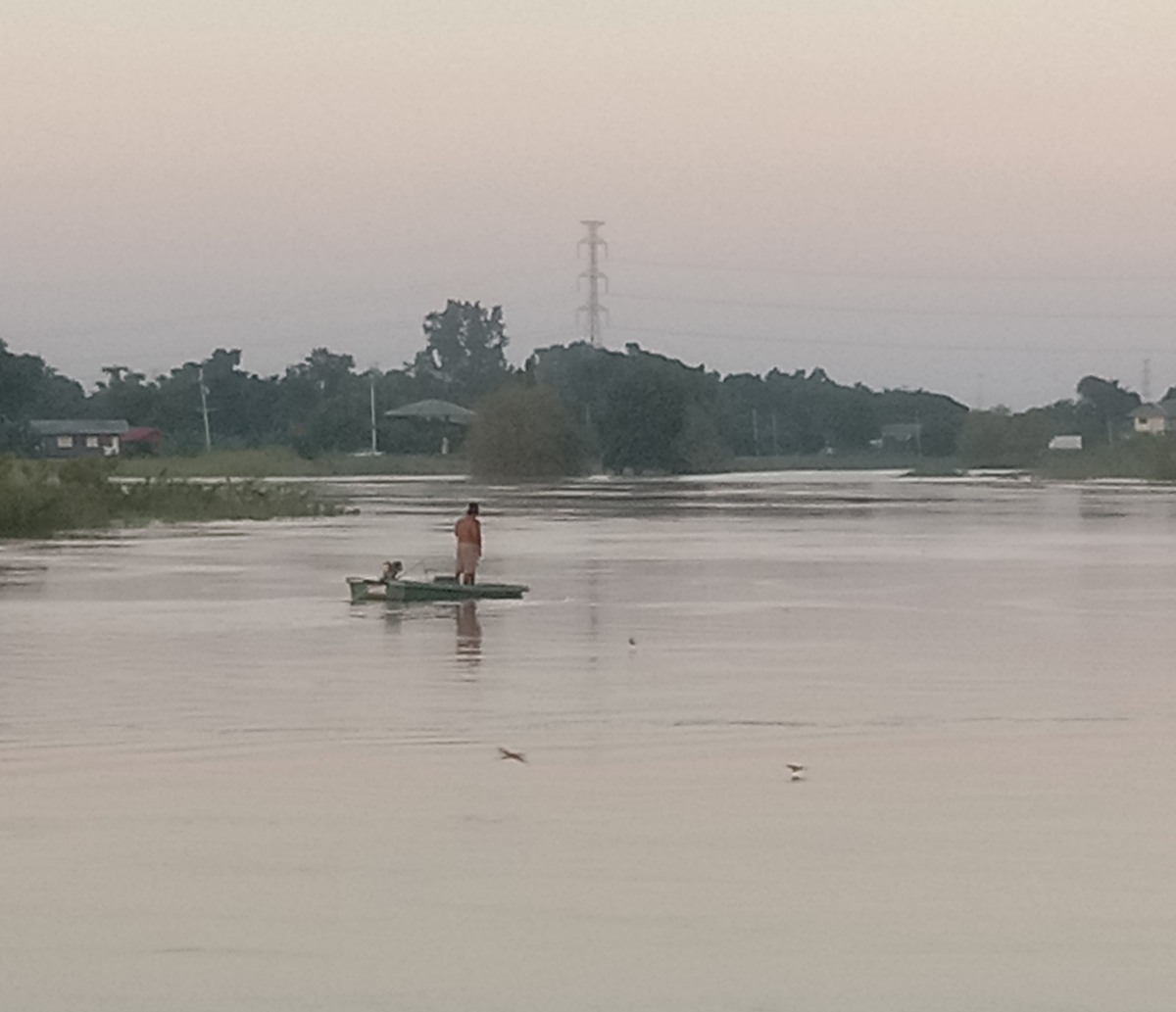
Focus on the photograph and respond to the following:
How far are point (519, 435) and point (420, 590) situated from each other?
118 meters

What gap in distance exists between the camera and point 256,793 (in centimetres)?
1655

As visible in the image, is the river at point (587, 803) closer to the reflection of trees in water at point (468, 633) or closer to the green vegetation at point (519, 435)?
the reflection of trees in water at point (468, 633)

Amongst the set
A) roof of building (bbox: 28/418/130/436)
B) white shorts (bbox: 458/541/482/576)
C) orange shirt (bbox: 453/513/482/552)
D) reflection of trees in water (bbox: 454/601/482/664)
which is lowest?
reflection of trees in water (bbox: 454/601/482/664)

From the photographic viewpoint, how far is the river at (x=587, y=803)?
11141 mm

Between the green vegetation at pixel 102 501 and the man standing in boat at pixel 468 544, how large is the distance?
1045 inches

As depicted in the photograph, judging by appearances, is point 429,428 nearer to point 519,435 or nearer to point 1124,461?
point 519,435

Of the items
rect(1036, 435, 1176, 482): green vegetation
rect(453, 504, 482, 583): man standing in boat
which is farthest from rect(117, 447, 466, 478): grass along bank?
rect(453, 504, 482, 583): man standing in boat

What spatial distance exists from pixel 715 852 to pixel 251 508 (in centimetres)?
6811

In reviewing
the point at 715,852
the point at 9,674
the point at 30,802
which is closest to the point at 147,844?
the point at 30,802

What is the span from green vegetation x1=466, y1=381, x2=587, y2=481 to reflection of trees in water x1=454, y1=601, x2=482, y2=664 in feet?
378

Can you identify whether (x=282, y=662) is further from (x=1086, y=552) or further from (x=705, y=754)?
(x=1086, y=552)

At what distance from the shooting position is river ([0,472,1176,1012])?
11.1 meters

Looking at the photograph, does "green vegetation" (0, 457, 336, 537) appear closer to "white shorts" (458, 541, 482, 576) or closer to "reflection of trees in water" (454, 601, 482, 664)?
"white shorts" (458, 541, 482, 576)

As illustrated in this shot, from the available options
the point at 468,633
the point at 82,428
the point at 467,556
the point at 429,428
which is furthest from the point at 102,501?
the point at 82,428
